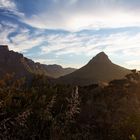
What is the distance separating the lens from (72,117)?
1121 centimetres

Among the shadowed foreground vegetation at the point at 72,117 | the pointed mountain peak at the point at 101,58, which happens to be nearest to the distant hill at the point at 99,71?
the pointed mountain peak at the point at 101,58

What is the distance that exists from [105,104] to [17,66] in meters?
133

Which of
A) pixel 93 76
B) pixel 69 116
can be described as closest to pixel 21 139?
pixel 69 116

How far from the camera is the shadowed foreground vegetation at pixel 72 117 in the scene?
498 centimetres

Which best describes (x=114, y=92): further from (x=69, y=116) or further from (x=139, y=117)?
(x=69, y=116)

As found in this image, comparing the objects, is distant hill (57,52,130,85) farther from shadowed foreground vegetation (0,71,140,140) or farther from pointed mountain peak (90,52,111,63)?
shadowed foreground vegetation (0,71,140,140)

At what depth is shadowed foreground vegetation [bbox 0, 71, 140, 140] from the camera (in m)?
4.98

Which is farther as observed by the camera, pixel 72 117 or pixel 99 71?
pixel 99 71

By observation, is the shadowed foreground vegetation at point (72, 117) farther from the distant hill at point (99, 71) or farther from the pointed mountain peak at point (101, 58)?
the pointed mountain peak at point (101, 58)

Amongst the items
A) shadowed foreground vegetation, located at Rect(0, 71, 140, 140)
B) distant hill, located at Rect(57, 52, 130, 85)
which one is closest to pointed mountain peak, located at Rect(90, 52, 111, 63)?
distant hill, located at Rect(57, 52, 130, 85)

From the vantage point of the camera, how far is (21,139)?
23.0ft

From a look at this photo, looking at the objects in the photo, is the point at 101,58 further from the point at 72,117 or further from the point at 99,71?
the point at 72,117

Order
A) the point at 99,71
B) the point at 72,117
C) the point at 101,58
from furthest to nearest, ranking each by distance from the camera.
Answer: the point at 101,58 < the point at 99,71 < the point at 72,117

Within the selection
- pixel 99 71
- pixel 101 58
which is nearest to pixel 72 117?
pixel 99 71
